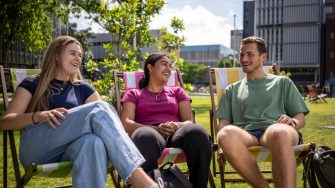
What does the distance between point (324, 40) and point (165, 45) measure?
6384cm

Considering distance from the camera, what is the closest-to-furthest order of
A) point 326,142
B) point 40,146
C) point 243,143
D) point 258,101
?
point 40,146 < point 243,143 < point 258,101 < point 326,142

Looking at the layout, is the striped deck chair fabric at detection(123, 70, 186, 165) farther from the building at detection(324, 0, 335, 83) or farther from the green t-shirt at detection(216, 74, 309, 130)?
the building at detection(324, 0, 335, 83)

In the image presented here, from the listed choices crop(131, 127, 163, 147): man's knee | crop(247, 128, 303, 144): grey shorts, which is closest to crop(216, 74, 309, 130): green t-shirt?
crop(247, 128, 303, 144): grey shorts

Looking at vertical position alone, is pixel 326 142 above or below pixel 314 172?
below

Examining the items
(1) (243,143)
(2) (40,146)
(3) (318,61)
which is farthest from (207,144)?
(3) (318,61)

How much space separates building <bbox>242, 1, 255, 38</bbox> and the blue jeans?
243ft

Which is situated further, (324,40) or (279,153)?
(324,40)

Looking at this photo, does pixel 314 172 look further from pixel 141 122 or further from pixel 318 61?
pixel 318 61

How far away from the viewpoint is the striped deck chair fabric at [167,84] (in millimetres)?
2705

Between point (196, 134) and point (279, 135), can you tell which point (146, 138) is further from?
point (279, 135)

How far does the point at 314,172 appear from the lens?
259 centimetres

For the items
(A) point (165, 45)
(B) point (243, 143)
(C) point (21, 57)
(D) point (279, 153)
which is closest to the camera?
(D) point (279, 153)

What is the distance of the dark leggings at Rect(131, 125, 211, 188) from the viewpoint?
8.55ft

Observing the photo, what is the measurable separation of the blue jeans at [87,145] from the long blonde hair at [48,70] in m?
0.27
